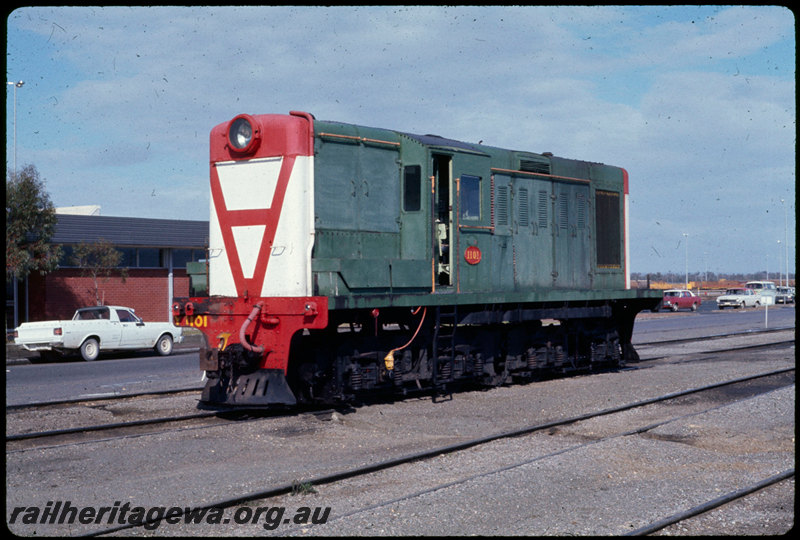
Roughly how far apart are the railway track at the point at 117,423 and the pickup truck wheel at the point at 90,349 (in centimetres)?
842

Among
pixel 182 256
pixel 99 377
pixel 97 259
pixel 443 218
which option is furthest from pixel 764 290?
pixel 99 377

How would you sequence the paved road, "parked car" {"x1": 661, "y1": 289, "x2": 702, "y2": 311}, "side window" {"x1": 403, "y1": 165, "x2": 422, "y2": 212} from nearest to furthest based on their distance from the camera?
"side window" {"x1": 403, "y1": 165, "x2": 422, "y2": 212} < the paved road < "parked car" {"x1": 661, "y1": 289, "x2": 702, "y2": 311}

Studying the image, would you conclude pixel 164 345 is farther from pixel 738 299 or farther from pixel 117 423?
pixel 738 299

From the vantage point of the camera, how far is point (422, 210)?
11211 millimetres

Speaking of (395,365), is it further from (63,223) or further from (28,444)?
(63,223)

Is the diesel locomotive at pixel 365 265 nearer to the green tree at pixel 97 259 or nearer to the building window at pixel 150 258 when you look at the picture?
the green tree at pixel 97 259

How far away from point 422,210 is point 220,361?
362 centimetres

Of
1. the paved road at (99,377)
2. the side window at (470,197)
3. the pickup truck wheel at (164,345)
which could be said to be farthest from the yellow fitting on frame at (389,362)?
the pickup truck wheel at (164,345)

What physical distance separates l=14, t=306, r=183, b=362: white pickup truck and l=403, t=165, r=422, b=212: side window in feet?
36.2

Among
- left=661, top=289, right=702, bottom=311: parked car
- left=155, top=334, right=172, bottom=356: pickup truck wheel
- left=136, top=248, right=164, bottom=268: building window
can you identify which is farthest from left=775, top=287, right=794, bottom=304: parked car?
left=155, top=334, right=172, bottom=356: pickup truck wheel

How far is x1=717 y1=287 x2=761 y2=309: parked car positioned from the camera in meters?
51.4

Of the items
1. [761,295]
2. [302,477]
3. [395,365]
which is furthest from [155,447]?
[761,295]

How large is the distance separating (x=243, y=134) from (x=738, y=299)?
48.2 metres

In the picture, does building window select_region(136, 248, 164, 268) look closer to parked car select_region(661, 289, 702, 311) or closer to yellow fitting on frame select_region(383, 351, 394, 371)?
yellow fitting on frame select_region(383, 351, 394, 371)
